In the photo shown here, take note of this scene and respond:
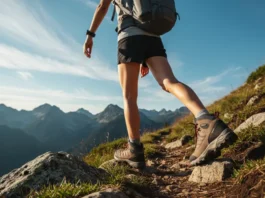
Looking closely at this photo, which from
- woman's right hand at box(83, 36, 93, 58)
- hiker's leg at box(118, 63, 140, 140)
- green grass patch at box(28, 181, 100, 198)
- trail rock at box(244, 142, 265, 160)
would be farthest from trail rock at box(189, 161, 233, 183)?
woman's right hand at box(83, 36, 93, 58)

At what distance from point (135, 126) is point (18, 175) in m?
1.93

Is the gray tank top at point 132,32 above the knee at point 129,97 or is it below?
above

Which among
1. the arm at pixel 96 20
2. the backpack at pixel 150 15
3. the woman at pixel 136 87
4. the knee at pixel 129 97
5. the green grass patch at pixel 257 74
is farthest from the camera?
the green grass patch at pixel 257 74

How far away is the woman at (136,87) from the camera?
12.6 feet

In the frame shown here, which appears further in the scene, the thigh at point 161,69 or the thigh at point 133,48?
the thigh at point 133,48

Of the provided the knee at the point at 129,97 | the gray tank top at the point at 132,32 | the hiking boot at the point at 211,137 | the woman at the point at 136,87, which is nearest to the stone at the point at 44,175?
the woman at the point at 136,87

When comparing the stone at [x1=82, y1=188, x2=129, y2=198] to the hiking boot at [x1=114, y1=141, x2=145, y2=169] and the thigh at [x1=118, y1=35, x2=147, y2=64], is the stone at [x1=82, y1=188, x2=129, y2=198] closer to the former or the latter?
the hiking boot at [x1=114, y1=141, x2=145, y2=169]

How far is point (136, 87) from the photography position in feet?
15.8

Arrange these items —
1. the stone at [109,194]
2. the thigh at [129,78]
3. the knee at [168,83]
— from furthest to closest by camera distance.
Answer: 1. the thigh at [129,78]
2. the knee at [168,83]
3. the stone at [109,194]

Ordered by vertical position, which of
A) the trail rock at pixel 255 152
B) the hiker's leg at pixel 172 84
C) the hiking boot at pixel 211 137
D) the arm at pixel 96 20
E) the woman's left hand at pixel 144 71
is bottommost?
the trail rock at pixel 255 152

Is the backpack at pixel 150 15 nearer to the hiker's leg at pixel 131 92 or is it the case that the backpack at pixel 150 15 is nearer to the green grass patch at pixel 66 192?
the hiker's leg at pixel 131 92

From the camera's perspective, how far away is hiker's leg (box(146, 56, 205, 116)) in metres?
3.91

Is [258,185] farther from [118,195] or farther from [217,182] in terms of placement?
[118,195]

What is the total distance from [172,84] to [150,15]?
3.41 feet
